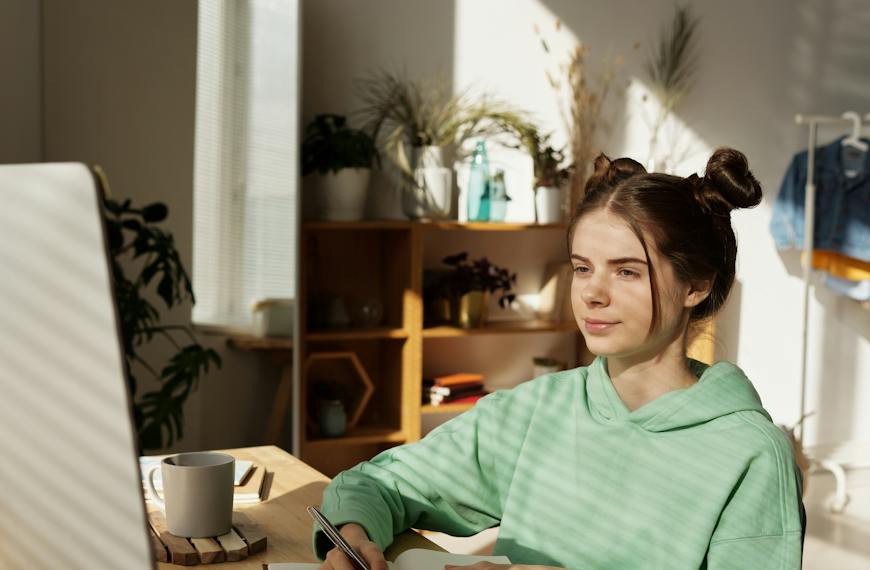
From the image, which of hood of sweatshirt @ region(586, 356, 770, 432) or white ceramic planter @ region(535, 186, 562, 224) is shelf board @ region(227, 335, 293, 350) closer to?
white ceramic planter @ region(535, 186, 562, 224)

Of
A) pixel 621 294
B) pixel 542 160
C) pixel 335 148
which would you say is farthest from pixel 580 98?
pixel 621 294

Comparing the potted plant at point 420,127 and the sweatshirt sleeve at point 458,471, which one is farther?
the potted plant at point 420,127

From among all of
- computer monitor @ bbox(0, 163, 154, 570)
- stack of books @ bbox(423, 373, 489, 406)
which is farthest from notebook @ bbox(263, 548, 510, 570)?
stack of books @ bbox(423, 373, 489, 406)

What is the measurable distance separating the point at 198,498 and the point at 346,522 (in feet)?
0.56

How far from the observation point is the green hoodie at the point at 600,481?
1.00 metres

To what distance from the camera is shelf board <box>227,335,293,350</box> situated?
3.20m

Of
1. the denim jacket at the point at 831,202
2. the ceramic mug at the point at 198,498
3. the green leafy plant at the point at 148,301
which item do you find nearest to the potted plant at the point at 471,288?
the green leafy plant at the point at 148,301

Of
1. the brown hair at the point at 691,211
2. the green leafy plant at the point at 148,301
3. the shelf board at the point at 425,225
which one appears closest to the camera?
the brown hair at the point at 691,211

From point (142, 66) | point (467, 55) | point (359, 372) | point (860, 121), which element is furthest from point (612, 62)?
point (142, 66)

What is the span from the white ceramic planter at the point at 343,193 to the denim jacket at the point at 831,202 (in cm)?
211

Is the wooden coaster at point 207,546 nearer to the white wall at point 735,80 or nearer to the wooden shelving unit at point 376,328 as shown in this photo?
the wooden shelving unit at point 376,328

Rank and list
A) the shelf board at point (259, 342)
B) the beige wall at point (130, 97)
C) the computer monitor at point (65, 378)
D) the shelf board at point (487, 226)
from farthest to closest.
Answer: the shelf board at point (487, 226), the shelf board at point (259, 342), the beige wall at point (130, 97), the computer monitor at point (65, 378)

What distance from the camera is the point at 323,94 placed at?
3.68 m

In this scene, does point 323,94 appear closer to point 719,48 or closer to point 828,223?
point 719,48
